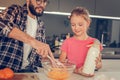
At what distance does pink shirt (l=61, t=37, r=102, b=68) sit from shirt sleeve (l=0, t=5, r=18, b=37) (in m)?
0.46

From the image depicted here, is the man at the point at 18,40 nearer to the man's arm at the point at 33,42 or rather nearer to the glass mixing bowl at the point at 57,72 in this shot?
the man's arm at the point at 33,42

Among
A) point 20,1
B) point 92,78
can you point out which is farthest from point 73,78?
point 20,1

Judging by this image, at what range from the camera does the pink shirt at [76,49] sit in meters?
1.92

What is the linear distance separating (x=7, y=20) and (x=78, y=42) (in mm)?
583

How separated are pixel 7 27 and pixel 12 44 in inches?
11.1

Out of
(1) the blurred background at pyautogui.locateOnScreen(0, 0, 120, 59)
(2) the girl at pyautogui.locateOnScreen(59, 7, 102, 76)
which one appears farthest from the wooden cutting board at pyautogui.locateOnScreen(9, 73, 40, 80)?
(1) the blurred background at pyautogui.locateOnScreen(0, 0, 120, 59)

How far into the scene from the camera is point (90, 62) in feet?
5.14

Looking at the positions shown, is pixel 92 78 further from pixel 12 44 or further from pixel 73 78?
pixel 12 44

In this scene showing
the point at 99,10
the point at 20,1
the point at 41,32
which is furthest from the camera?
the point at 99,10

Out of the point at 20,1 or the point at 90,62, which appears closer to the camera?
the point at 90,62

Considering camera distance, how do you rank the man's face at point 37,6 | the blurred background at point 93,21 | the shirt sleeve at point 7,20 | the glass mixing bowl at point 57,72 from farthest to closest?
1. the blurred background at point 93,21
2. the man's face at point 37,6
3. the shirt sleeve at point 7,20
4. the glass mixing bowl at point 57,72

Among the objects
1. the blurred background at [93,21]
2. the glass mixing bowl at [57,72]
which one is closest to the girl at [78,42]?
the glass mixing bowl at [57,72]

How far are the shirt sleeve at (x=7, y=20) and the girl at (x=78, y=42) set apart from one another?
41 cm

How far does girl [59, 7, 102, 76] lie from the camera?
1.93 meters
